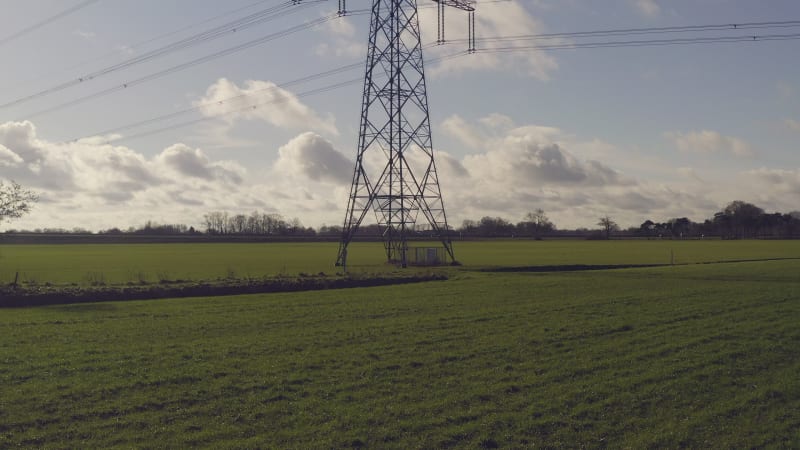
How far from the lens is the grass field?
37.3ft

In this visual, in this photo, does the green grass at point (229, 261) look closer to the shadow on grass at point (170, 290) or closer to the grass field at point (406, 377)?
the shadow on grass at point (170, 290)

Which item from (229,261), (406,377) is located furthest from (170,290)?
(229,261)

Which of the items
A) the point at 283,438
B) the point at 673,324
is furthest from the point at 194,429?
the point at 673,324

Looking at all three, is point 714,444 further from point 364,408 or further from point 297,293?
point 297,293

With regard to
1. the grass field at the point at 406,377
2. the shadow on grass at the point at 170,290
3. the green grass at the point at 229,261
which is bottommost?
the grass field at the point at 406,377

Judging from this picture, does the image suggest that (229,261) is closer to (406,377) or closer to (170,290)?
(170,290)

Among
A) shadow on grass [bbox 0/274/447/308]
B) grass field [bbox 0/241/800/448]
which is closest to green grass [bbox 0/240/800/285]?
shadow on grass [bbox 0/274/447/308]

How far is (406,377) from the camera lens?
1493cm

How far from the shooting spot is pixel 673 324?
22.2 metres

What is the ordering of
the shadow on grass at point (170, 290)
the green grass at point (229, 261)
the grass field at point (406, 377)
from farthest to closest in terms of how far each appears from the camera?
the green grass at point (229, 261)
the shadow on grass at point (170, 290)
the grass field at point (406, 377)

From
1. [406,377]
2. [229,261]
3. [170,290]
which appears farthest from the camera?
[229,261]

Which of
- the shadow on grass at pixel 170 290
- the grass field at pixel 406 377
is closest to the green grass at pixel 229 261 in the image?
A: the shadow on grass at pixel 170 290

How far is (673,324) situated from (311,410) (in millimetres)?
14610

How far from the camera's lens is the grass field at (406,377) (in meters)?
11.4
